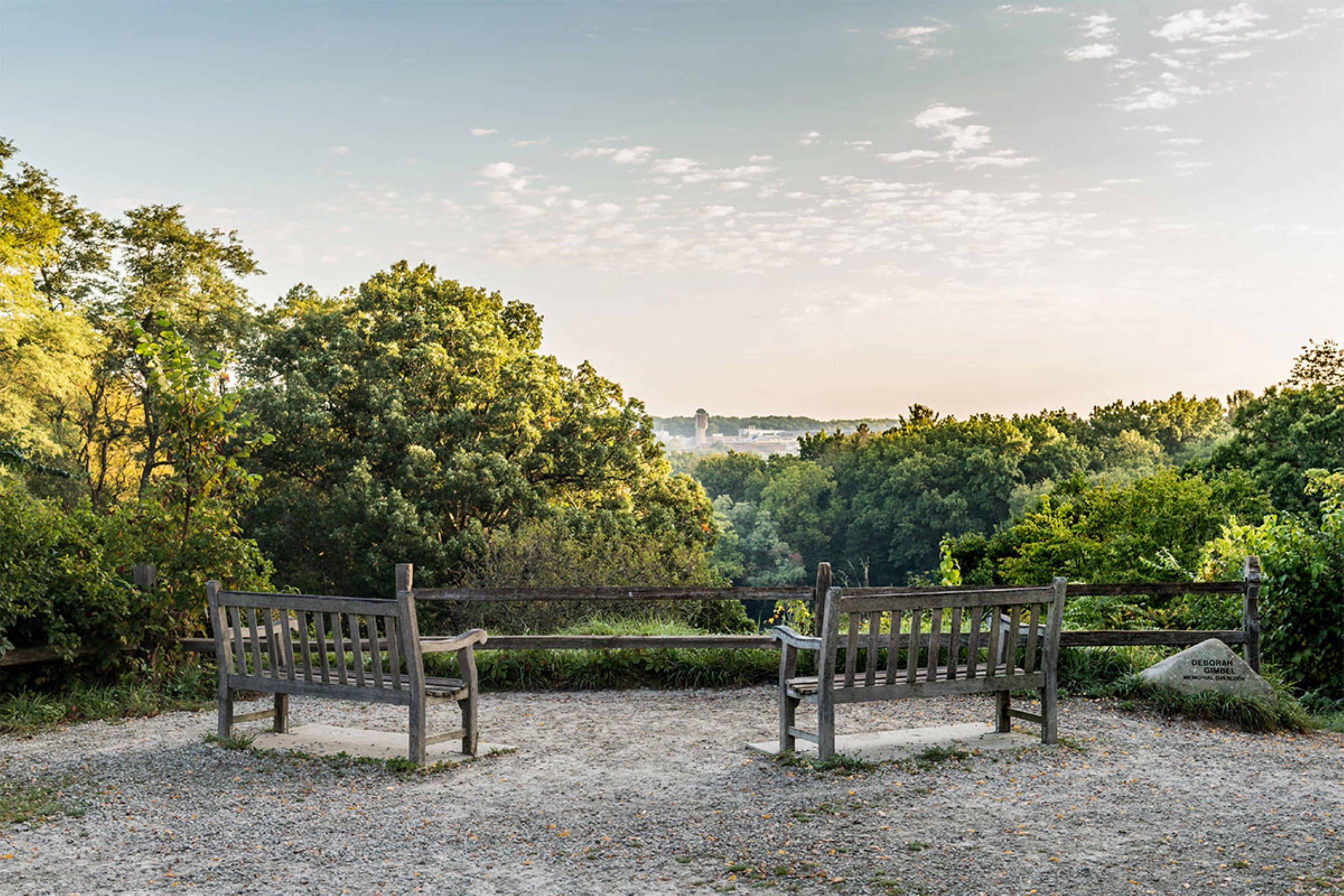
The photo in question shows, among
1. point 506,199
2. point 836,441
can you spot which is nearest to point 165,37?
point 506,199

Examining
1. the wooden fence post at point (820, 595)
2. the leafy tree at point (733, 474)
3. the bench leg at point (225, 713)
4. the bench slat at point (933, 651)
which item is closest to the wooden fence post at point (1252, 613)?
the wooden fence post at point (820, 595)

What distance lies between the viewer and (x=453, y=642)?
262 inches

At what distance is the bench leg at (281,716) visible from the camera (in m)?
7.20

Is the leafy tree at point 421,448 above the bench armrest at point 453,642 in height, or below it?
above

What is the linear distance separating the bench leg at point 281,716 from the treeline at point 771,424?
66.7 metres

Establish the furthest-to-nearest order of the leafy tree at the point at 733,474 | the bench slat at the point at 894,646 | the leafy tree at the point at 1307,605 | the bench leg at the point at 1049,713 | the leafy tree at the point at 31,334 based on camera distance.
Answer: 1. the leafy tree at the point at 733,474
2. the leafy tree at the point at 31,334
3. the leafy tree at the point at 1307,605
4. the bench leg at the point at 1049,713
5. the bench slat at the point at 894,646

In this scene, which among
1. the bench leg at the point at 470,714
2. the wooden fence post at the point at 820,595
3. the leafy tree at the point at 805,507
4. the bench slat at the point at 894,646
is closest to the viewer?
the bench slat at the point at 894,646

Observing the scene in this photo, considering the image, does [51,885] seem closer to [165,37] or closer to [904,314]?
[165,37]

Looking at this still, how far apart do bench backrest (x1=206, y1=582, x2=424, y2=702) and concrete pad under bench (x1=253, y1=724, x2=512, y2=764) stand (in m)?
0.38

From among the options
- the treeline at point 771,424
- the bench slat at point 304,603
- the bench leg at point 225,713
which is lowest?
the bench leg at point 225,713

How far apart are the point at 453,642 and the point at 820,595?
3.40 meters

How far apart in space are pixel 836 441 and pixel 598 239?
145 feet

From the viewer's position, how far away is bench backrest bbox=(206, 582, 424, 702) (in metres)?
6.34

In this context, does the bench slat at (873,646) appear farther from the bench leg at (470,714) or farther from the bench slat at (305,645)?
the bench slat at (305,645)
